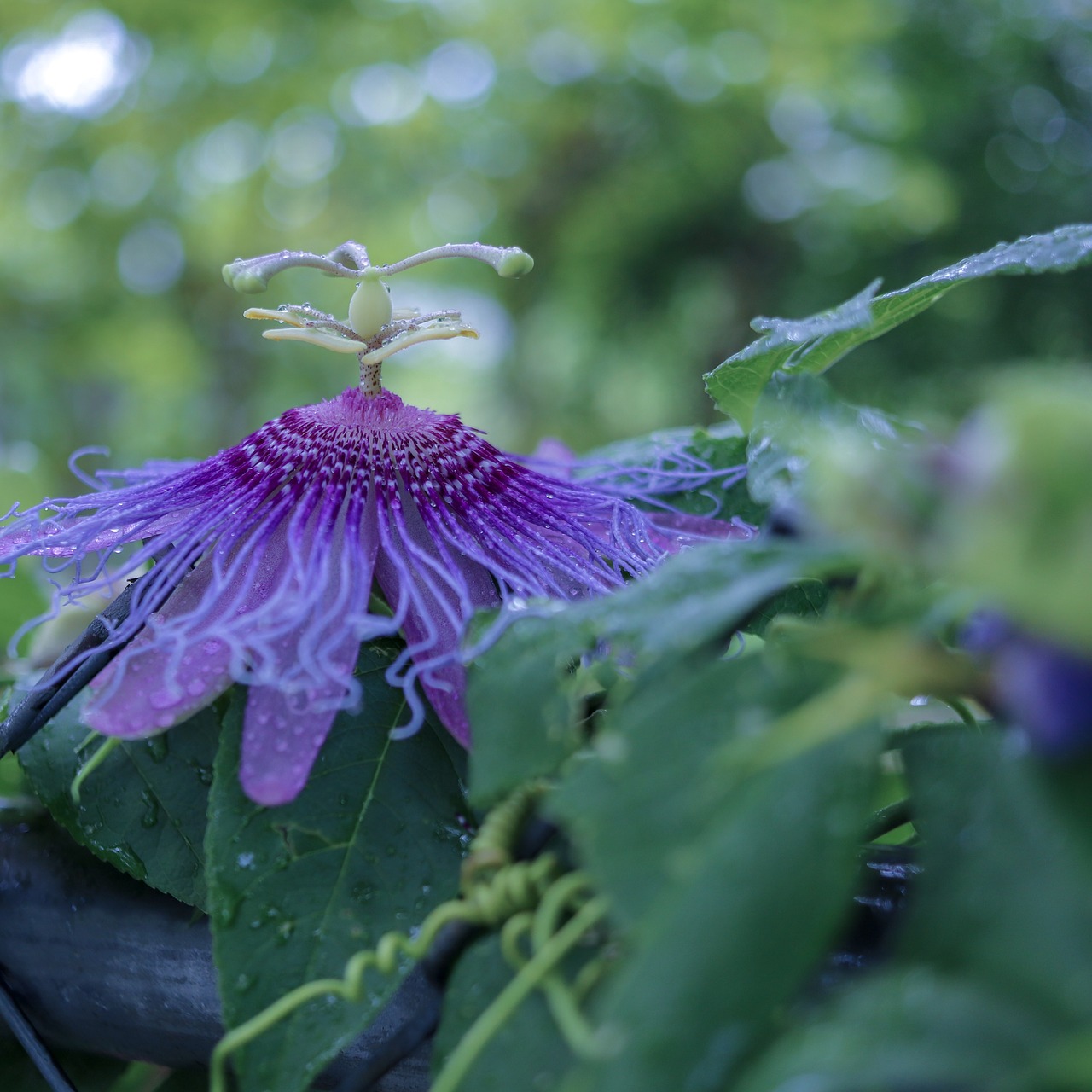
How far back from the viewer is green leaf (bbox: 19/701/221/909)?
397 millimetres

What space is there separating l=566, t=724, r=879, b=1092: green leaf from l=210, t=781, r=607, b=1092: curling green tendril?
41 mm

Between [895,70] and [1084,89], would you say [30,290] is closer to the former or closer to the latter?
[895,70]

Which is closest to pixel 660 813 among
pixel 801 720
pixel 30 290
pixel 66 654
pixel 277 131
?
pixel 801 720

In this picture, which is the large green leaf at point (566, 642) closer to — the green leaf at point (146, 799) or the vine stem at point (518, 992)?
the vine stem at point (518, 992)

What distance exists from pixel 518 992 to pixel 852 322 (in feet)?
0.90

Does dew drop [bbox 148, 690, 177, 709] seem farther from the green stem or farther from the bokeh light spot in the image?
the bokeh light spot

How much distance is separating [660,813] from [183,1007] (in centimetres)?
24

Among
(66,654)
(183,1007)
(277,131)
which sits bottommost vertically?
(183,1007)

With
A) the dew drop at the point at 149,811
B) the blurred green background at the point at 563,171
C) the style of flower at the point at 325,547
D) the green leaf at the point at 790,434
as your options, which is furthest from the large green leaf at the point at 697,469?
the blurred green background at the point at 563,171

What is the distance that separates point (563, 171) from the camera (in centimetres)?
637

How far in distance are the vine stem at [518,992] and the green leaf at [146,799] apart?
0.51 ft

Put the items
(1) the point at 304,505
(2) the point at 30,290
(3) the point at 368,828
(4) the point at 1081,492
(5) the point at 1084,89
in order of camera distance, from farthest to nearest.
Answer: (2) the point at 30,290, (5) the point at 1084,89, (1) the point at 304,505, (3) the point at 368,828, (4) the point at 1081,492

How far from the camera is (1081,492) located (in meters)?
0.18

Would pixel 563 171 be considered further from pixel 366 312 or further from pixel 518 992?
pixel 518 992
